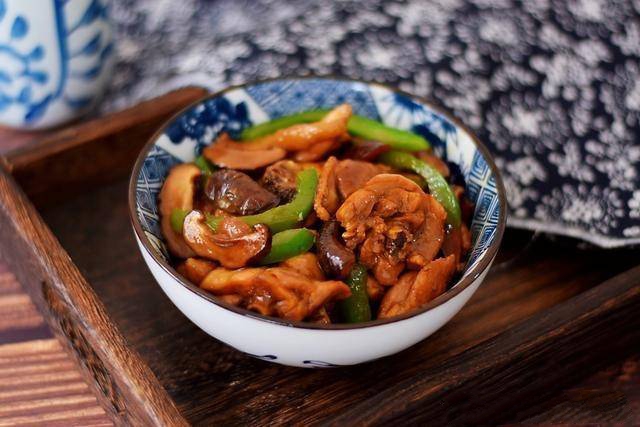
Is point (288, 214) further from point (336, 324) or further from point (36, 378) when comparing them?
point (36, 378)

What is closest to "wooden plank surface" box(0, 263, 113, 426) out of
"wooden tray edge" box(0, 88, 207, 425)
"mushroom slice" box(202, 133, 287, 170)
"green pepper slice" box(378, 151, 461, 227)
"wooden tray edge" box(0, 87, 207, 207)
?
"wooden tray edge" box(0, 88, 207, 425)

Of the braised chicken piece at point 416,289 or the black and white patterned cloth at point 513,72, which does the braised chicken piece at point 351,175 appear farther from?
the black and white patterned cloth at point 513,72

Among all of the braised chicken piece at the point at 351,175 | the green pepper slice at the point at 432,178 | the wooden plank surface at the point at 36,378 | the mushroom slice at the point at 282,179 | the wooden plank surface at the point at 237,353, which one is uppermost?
the braised chicken piece at the point at 351,175

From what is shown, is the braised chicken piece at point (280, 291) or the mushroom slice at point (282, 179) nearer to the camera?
the braised chicken piece at point (280, 291)

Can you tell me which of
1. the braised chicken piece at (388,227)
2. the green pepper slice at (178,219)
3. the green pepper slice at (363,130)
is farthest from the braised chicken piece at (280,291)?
the green pepper slice at (363,130)

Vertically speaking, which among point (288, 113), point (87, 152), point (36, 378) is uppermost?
point (288, 113)

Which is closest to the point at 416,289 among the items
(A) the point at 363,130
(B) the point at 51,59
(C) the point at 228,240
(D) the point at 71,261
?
(C) the point at 228,240
